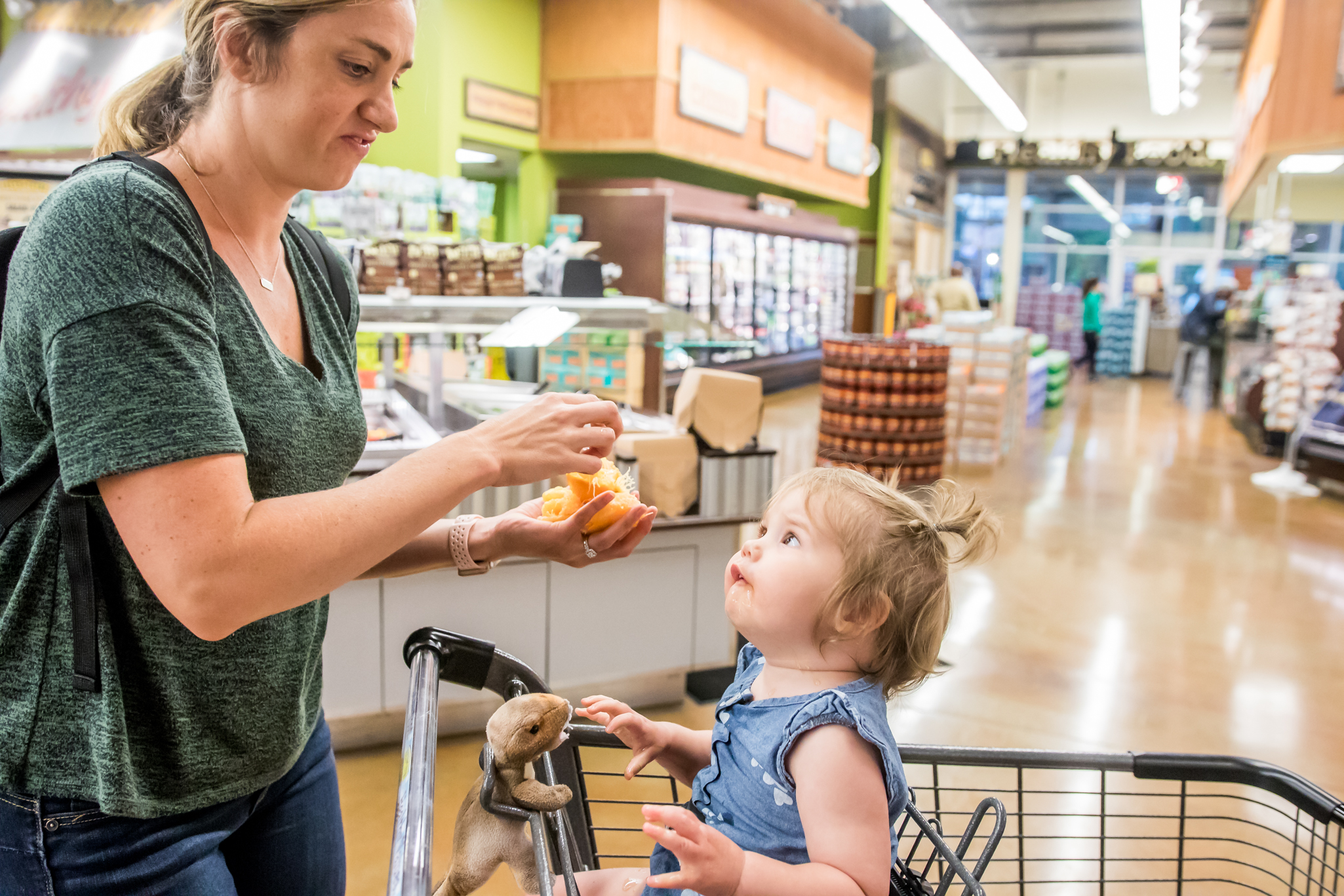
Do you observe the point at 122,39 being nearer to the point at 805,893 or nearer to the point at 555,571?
the point at 555,571

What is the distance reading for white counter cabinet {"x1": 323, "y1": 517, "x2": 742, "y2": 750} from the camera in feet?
10.6

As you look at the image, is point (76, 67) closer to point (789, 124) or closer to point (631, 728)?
point (631, 728)

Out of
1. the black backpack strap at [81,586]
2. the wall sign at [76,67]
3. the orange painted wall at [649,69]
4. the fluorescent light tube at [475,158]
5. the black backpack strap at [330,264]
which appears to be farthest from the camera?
the orange painted wall at [649,69]

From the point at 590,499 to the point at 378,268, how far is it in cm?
263

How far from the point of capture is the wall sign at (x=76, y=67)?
250 inches

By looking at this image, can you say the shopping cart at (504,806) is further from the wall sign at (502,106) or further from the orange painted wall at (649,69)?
the orange painted wall at (649,69)

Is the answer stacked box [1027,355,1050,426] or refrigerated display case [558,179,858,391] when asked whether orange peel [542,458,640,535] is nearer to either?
refrigerated display case [558,179,858,391]

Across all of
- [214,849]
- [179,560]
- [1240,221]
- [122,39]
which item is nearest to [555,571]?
[214,849]

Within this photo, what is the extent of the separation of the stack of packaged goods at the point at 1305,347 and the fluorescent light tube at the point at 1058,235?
13.9 meters

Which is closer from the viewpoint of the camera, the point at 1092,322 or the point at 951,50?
the point at 951,50

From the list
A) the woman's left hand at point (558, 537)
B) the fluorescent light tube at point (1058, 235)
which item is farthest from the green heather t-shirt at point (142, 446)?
the fluorescent light tube at point (1058, 235)

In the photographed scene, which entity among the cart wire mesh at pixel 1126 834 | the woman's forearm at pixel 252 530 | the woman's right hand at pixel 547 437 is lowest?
the cart wire mesh at pixel 1126 834

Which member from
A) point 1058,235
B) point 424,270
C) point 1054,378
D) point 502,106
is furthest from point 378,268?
point 1058,235

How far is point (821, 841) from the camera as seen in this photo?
3.71 feet
